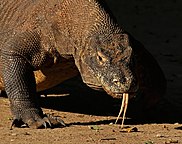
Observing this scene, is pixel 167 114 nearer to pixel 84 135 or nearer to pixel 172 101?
pixel 172 101

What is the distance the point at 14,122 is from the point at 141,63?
5.70 feet

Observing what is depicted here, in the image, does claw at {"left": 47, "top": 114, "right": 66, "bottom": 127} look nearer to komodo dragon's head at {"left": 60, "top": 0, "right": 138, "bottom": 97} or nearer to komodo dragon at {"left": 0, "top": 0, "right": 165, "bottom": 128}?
komodo dragon at {"left": 0, "top": 0, "right": 165, "bottom": 128}

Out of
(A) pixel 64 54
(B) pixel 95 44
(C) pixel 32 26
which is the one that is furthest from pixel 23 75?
(B) pixel 95 44

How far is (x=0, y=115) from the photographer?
945cm

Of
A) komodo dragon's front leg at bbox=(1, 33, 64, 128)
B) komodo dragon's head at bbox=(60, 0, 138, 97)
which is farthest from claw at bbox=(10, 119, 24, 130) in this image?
komodo dragon's head at bbox=(60, 0, 138, 97)

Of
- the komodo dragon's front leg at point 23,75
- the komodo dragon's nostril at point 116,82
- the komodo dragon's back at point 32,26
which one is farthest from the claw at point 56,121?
the komodo dragon's nostril at point 116,82

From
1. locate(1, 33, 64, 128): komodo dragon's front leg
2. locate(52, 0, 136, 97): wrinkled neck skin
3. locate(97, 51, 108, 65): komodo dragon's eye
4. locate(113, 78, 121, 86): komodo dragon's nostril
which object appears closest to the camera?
locate(113, 78, 121, 86): komodo dragon's nostril

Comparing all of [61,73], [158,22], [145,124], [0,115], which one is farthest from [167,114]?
[158,22]

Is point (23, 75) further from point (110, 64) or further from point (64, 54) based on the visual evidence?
point (110, 64)

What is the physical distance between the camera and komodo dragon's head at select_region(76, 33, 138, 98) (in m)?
8.08

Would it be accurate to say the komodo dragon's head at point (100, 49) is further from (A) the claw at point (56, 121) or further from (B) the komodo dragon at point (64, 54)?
(A) the claw at point (56, 121)

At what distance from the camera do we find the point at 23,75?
9.04 meters

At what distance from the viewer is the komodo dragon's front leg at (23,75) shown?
8883 millimetres

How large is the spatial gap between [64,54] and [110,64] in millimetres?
1056
